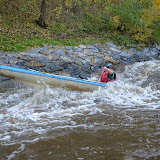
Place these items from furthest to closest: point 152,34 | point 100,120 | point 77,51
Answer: point 152,34, point 77,51, point 100,120

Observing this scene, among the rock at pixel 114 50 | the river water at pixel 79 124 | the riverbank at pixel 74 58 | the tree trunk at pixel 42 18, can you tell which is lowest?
the river water at pixel 79 124

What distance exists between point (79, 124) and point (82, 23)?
13141 millimetres

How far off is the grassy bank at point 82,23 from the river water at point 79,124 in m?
5.71

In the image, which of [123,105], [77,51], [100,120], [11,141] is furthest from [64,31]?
[11,141]

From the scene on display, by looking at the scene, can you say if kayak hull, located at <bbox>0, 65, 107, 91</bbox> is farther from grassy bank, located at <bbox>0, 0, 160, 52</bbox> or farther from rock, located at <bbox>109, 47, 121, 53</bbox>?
rock, located at <bbox>109, 47, 121, 53</bbox>

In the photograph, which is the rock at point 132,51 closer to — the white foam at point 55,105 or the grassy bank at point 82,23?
the grassy bank at point 82,23

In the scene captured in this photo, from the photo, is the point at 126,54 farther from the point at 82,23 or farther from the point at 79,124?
the point at 79,124

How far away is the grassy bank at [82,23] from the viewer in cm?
1307

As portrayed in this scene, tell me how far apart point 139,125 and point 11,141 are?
2.72 metres

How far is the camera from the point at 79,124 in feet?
15.8

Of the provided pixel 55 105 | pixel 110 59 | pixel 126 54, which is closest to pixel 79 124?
pixel 55 105

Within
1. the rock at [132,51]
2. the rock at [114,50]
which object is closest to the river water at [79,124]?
the rock at [114,50]

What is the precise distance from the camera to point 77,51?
12.7m

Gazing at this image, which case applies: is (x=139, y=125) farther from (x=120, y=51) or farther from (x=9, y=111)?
(x=120, y=51)
